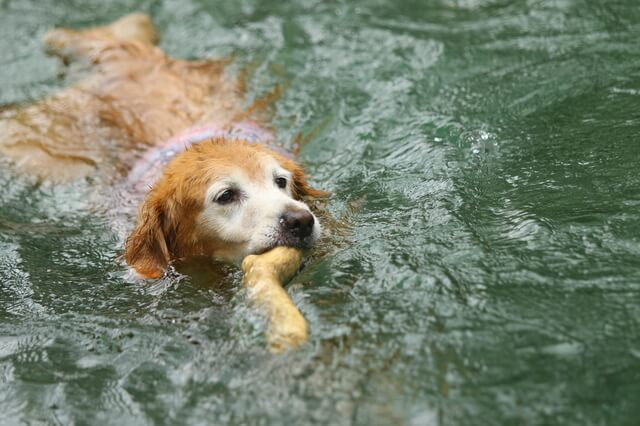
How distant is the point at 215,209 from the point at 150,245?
52cm

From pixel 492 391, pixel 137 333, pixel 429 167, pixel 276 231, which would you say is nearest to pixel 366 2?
pixel 429 167

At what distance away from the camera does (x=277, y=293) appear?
3939mm

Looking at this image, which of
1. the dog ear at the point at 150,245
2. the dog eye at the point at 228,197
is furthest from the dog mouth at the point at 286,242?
the dog ear at the point at 150,245

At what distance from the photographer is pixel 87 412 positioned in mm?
3592

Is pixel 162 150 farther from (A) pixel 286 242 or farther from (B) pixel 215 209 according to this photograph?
(A) pixel 286 242

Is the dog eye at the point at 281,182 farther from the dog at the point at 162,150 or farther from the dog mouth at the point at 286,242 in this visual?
the dog mouth at the point at 286,242

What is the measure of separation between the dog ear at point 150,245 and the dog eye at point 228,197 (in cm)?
46

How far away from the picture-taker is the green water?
11.1 ft

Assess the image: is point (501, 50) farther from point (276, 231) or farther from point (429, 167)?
point (276, 231)

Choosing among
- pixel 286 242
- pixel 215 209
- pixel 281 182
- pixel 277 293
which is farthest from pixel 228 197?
pixel 277 293

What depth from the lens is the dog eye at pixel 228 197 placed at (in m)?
5.00

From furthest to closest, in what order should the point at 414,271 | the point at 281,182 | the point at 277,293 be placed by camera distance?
the point at 281,182 < the point at 414,271 < the point at 277,293

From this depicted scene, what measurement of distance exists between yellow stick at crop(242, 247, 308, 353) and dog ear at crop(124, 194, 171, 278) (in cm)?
82

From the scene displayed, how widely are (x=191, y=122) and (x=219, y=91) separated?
2.66ft
